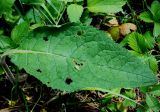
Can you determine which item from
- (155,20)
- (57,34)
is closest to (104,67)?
(57,34)

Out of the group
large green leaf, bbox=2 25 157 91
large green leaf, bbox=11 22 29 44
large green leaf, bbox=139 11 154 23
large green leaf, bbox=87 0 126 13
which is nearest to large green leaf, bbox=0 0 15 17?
large green leaf, bbox=11 22 29 44

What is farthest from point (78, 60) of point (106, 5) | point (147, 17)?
point (147, 17)

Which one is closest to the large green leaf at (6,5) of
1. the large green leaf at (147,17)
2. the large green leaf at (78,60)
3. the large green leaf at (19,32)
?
the large green leaf at (19,32)

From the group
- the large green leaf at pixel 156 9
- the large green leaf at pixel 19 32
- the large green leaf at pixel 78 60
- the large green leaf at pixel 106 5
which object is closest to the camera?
the large green leaf at pixel 78 60

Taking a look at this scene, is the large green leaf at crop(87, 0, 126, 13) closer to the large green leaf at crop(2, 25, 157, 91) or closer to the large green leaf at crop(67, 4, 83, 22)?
the large green leaf at crop(67, 4, 83, 22)

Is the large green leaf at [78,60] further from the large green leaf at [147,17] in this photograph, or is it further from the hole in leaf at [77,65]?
the large green leaf at [147,17]

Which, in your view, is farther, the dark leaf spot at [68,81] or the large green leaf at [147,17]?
the large green leaf at [147,17]

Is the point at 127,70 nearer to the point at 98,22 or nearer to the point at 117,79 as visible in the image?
the point at 117,79
